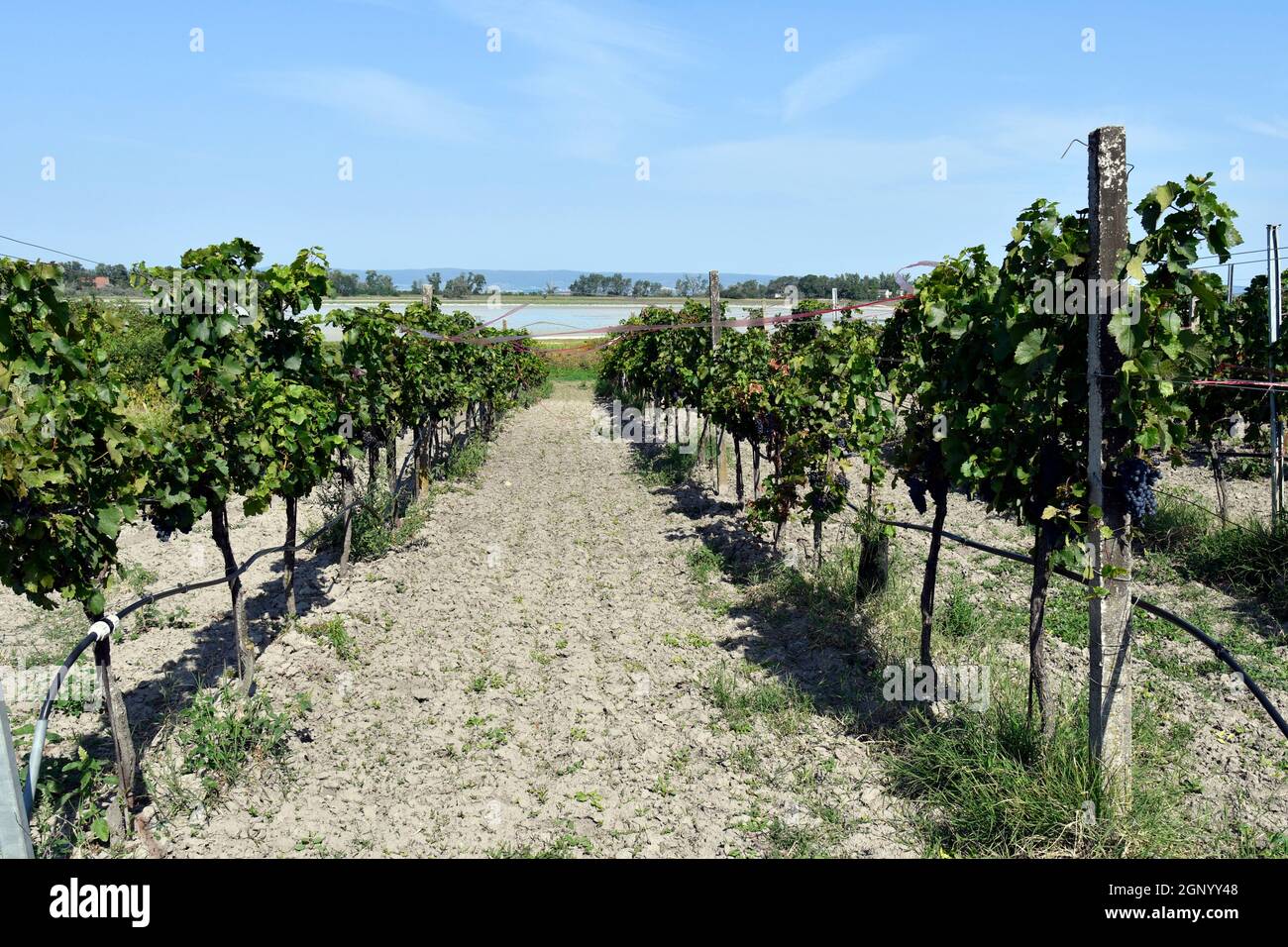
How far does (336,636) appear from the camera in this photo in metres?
7.12

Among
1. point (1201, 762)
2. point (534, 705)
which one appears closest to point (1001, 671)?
point (1201, 762)

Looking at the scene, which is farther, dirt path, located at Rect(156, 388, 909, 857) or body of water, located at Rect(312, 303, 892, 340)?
body of water, located at Rect(312, 303, 892, 340)

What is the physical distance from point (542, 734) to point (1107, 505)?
3653 mm

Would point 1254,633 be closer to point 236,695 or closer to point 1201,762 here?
point 1201,762

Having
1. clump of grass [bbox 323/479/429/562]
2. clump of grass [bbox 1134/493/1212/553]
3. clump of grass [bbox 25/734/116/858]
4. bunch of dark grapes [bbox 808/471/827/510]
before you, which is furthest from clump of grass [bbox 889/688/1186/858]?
clump of grass [bbox 323/479/429/562]

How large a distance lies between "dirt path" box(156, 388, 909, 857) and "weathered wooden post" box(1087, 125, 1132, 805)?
1164mm

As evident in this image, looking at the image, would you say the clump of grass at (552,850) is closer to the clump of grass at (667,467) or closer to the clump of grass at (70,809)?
the clump of grass at (70,809)

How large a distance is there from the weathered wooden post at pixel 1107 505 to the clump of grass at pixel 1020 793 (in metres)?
0.14

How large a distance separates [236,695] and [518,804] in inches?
92.6

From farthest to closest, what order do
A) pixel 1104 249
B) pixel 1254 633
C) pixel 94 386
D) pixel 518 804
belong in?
pixel 1254 633
pixel 518 804
pixel 94 386
pixel 1104 249

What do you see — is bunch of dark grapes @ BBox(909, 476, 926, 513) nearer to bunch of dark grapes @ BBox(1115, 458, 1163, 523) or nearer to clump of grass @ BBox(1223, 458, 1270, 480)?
bunch of dark grapes @ BBox(1115, 458, 1163, 523)

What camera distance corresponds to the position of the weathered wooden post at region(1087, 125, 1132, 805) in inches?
157

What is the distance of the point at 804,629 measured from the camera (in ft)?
23.5
